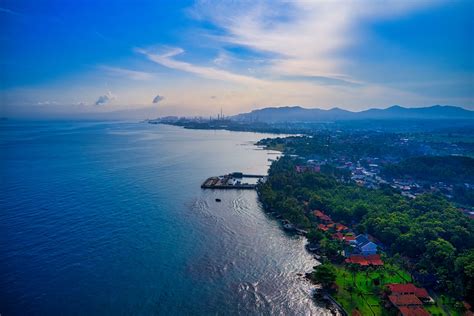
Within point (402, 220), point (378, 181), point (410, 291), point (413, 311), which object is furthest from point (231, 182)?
point (413, 311)

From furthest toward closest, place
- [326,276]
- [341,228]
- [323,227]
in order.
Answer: [323,227] → [341,228] → [326,276]

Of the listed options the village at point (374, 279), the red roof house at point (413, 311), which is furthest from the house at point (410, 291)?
the red roof house at point (413, 311)

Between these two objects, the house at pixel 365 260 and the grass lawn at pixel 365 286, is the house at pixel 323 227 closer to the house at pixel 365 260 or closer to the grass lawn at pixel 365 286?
the house at pixel 365 260

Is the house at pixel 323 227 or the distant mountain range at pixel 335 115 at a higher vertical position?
the distant mountain range at pixel 335 115

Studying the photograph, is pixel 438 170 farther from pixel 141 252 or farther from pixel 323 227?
pixel 141 252

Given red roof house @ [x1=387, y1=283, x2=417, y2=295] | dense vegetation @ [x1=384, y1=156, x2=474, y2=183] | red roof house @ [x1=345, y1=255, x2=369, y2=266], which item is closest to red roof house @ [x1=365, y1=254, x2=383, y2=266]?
red roof house @ [x1=345, y1=255, x2=369, y2=266]

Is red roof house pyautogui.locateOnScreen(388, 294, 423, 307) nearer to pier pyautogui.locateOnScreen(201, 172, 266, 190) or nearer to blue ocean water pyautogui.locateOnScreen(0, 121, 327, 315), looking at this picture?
blue ocean water pyautogui.locateOnScreen(0, 121, 327, 315)
